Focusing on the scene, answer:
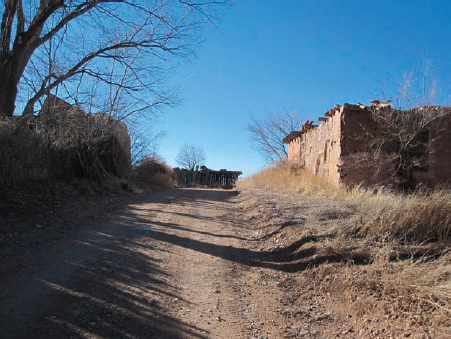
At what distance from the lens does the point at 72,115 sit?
1209 cm

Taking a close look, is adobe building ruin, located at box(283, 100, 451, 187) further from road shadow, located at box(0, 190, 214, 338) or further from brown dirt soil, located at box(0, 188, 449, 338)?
road shadow, located at box(0, 190, 214, 338)

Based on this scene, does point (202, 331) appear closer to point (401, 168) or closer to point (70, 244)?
point (70, 244)

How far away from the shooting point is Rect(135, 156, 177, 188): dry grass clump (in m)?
21.1

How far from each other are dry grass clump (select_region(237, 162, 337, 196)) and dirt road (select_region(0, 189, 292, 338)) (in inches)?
221

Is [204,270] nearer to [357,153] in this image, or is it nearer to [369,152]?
[357,153]

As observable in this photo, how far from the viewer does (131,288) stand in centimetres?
408

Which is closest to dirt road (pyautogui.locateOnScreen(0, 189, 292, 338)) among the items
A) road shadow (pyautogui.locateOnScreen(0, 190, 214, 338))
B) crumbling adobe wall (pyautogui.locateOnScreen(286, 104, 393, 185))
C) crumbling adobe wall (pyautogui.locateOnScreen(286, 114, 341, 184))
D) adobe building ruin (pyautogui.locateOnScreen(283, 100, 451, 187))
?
road shadow (pyautogui.locateOnScreen(0, 190, 214, 338))

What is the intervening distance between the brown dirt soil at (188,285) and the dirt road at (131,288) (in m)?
0.01

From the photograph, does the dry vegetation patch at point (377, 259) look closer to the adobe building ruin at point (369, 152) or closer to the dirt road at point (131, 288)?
the dirt road at point (131, 288)

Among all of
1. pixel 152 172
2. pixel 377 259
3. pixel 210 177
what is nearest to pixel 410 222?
pixel 377 259

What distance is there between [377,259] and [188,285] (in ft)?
8.24

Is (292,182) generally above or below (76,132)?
below

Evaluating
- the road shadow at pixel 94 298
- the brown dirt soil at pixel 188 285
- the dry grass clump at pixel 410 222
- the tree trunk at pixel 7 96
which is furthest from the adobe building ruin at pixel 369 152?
the tree trunk at pixel 7 96

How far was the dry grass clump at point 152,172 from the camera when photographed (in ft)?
69.1
